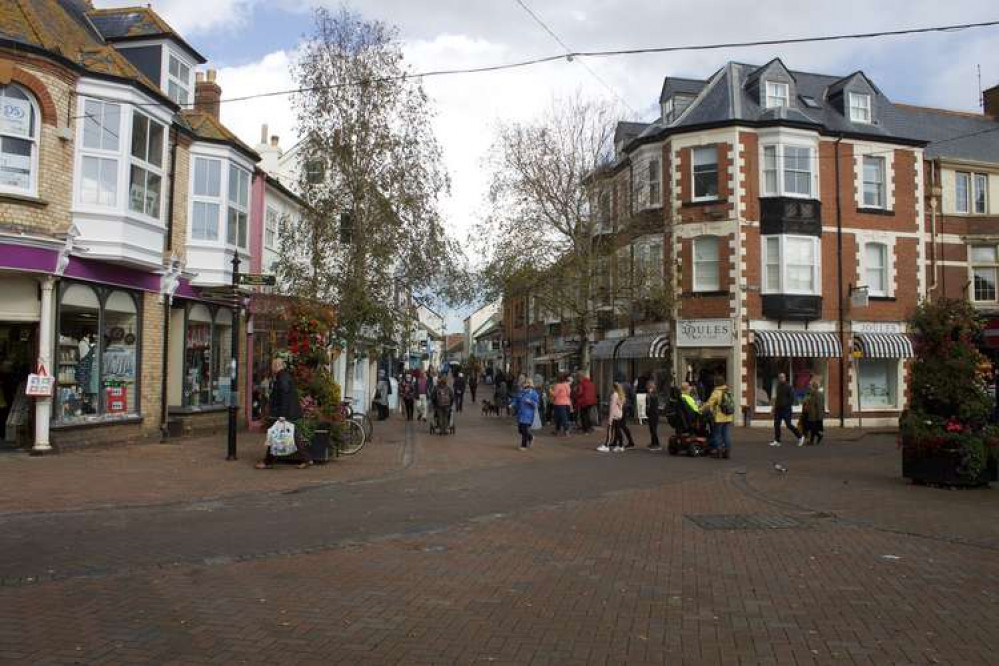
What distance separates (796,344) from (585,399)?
8.29 meters

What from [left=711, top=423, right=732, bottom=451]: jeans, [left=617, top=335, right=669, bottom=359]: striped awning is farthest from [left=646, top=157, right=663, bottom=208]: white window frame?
[left=711, top=423, right=732, bottom=451]: jeans

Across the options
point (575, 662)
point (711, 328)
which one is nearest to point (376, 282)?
point (711, 328)

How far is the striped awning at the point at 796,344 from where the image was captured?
84.9ft

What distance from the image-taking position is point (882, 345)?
89.5ft

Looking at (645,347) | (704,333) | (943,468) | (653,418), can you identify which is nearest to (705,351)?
(704,333)

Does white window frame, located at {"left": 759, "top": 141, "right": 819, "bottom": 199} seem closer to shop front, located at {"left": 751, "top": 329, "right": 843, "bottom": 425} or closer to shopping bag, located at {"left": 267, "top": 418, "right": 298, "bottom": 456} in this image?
shop front, located at {"left": 751, "top": 329, "right": 843, "bottom": 425}

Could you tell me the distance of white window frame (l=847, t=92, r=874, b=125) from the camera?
28.7 m

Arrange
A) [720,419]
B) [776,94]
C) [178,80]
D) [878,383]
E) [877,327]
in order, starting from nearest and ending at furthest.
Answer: [720,419] → [178,80] → [776,94] → [877,327] → [878,383]

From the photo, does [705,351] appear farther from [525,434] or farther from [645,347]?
[525,434]

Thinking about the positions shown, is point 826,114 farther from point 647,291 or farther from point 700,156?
point 647,291

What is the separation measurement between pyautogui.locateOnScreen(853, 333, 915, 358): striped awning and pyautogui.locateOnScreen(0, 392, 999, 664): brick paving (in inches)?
663

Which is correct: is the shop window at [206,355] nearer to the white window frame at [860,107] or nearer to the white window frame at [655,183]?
the white window frame at [655,183]

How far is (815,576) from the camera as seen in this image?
6.66m

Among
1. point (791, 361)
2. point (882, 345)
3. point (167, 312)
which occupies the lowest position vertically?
point (791, 361)
